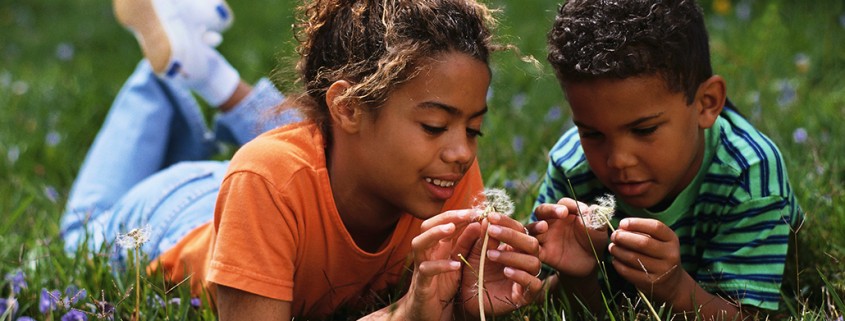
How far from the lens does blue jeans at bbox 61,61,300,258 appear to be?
10.7 ft

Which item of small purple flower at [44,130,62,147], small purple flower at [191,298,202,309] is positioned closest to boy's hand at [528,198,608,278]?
small purple flower at [191,298,202,309]

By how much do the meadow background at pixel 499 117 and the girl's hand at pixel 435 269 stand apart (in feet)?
0.86

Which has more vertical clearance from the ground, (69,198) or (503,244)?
(503,244)

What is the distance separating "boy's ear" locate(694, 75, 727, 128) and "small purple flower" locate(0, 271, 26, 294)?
5.79 ft

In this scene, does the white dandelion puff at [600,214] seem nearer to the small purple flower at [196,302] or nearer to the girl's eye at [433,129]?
the girl's eye at [433,129]

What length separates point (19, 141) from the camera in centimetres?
418

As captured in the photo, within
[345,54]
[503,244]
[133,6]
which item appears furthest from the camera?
[133,6]

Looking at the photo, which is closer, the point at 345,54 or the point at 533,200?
the point at 345,54

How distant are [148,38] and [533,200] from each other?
142 centimetres

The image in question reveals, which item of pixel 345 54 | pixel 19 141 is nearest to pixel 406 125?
pixel 345 54

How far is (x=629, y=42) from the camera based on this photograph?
7.32 feet

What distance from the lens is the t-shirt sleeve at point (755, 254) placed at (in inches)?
91.0

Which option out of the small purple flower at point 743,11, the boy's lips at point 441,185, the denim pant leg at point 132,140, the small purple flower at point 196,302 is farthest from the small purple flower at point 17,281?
the small purple flower at point 743,11

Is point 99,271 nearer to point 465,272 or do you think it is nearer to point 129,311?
point 129,311
